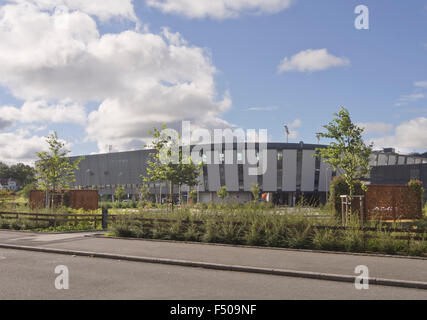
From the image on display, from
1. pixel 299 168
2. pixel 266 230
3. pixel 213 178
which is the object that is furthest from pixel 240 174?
pixel 266 230

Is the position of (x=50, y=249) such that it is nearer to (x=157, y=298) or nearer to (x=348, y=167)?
(x=157, y=298)

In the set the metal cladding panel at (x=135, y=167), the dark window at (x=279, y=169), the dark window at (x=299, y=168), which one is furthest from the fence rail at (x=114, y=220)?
the metal cladding panel at (x=135, y=167)

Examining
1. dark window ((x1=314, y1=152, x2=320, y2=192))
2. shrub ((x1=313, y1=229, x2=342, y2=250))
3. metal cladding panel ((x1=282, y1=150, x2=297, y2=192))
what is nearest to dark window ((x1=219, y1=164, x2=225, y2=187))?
metal cladding panel ((x1=282, y1=150, x2=297, y2=192))

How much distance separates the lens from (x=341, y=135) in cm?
1823

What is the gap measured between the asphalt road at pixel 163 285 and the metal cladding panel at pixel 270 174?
213 ft

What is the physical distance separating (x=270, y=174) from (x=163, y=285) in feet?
224

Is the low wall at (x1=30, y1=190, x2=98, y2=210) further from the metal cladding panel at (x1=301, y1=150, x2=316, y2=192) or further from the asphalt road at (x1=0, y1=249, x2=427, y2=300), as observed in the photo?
the metal cladding panel at (x1=301, y1=150, x2=316, y2=192)

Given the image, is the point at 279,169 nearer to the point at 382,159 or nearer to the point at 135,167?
the point at 382,159

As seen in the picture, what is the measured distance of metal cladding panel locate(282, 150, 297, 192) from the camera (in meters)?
74.0

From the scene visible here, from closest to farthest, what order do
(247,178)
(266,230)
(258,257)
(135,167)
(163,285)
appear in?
(163,285) → (258,257) → (266,230) → (247,178) → (135,167)

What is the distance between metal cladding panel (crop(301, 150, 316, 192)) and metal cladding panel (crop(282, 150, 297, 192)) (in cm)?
155

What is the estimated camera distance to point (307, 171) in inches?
2968

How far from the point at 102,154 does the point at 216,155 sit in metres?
31.1
